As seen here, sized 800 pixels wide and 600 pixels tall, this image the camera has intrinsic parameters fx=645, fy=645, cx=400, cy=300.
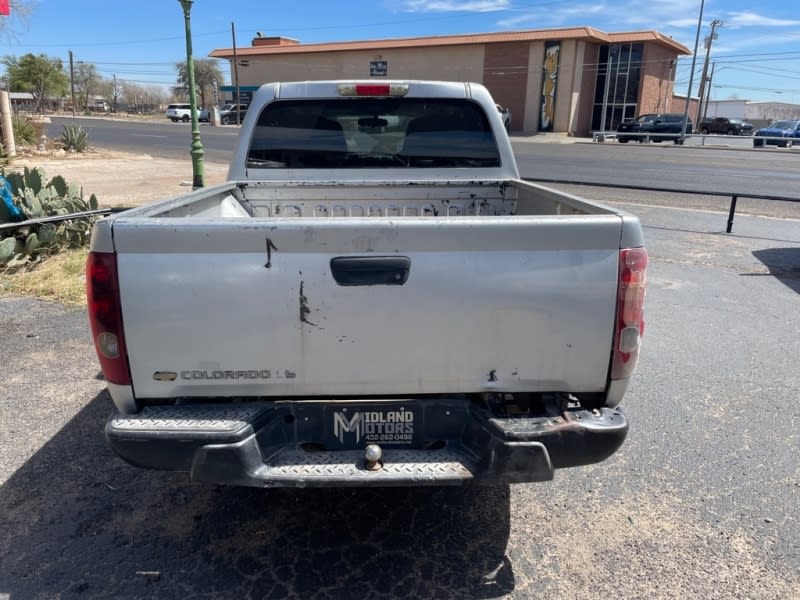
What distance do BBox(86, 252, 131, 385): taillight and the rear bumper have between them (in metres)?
0.21

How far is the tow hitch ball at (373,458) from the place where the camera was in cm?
253

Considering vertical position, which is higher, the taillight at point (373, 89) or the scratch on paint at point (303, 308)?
the taillight at point (373, 89)

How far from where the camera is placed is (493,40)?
5509cm

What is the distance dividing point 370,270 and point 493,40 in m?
57.6

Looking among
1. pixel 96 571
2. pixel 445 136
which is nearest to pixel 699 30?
pixel 445 136

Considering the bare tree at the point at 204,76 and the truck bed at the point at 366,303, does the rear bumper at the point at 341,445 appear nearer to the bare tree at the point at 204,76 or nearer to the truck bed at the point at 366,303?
the truck bed at the point at 366,303

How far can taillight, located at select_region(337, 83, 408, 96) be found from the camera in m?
4.42

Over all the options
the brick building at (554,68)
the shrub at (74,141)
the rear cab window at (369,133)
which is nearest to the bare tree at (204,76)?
the brick building at (554,68)

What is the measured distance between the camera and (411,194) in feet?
14.6

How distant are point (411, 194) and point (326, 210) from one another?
597 mm

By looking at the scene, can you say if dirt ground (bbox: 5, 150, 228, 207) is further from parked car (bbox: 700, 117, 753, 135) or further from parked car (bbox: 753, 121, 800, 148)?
parked car (bbox: 700, 117, 753, 135)

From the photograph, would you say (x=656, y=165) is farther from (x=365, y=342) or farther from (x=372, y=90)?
(x=365, y=342)

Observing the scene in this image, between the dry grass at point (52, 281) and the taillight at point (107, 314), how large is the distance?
457cm

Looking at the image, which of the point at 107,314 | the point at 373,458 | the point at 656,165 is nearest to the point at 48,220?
the point at 107,314
